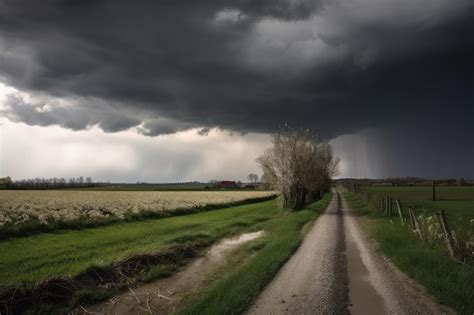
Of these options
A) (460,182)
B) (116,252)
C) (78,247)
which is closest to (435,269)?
(116,252)

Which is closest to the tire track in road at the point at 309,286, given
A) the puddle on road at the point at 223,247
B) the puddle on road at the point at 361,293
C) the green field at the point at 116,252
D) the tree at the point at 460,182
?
the puddle on road at the point at 361,293

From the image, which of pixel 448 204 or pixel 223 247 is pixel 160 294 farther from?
pixel 448 204

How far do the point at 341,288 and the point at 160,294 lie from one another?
5220mm

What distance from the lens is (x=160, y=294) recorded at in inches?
408

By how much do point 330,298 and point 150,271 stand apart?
6.59 m

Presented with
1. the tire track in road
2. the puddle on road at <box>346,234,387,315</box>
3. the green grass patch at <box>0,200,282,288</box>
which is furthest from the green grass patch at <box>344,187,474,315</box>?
the green grass patch at <box>0,200,282,288</box>

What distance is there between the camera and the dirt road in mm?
8234

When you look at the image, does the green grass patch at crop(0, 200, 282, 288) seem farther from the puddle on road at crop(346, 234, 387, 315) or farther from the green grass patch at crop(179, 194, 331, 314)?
the puddle on road at crop(346, 234, 387, 315)

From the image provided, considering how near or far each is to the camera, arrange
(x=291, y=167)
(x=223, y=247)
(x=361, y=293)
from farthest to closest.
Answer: (x=291, y=167) < (x=223, y=247) < (x=361, y=293)

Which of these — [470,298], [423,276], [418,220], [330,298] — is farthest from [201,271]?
[418,220]

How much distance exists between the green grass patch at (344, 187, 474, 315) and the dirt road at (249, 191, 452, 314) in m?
0.33

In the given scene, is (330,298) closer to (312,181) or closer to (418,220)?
(418,220)

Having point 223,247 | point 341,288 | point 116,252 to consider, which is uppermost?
point 341,288

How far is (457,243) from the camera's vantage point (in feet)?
43.0
